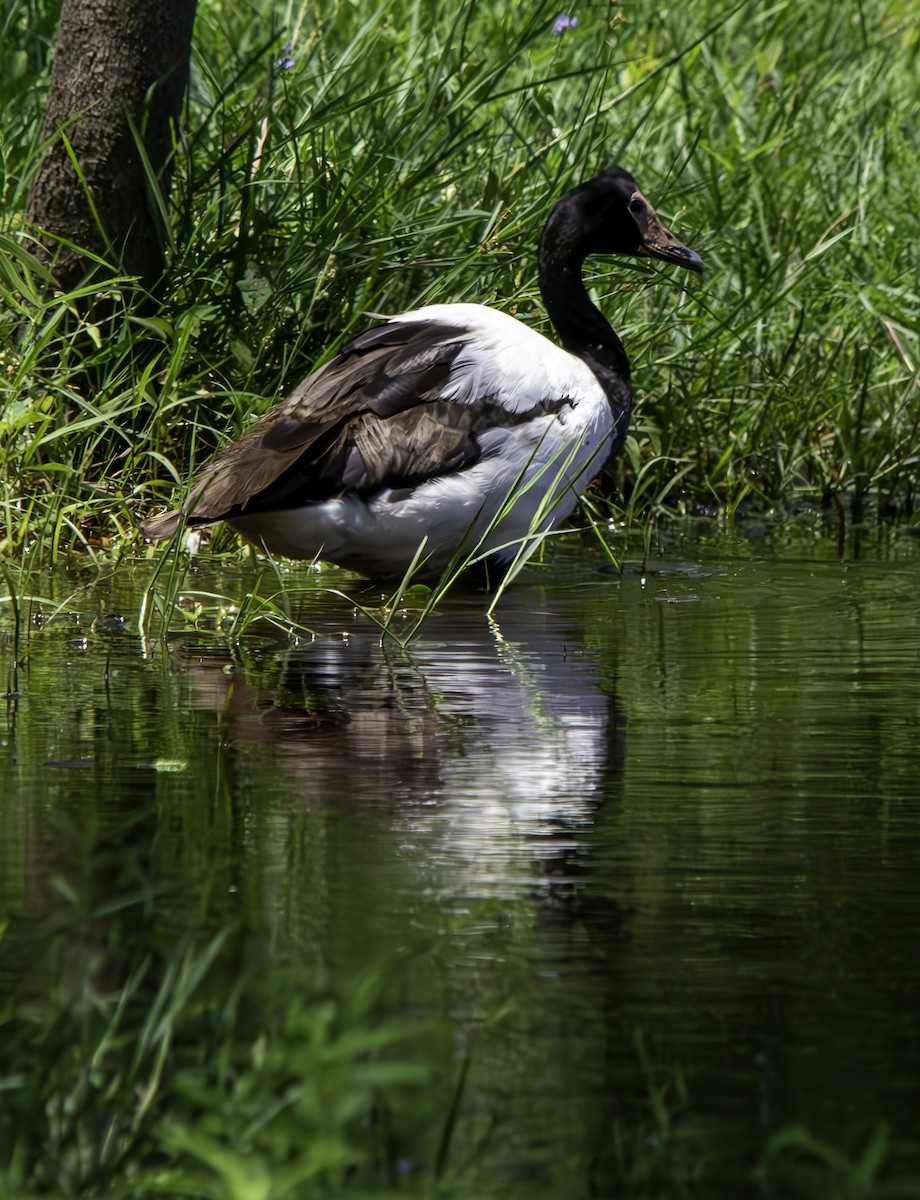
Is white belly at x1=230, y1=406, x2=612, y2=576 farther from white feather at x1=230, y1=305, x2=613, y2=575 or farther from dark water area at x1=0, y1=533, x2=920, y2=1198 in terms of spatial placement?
dark water area at x1=0, y1=533, x2=920, y2=1198

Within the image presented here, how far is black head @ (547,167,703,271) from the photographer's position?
605cm

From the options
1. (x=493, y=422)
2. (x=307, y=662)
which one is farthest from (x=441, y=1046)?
(x=493, y=422)

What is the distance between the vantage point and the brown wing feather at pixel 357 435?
17.0 feet

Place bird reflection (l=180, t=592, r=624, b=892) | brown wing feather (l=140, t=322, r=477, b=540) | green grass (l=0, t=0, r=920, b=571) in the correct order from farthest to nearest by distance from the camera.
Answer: green grass (l=0, t=0, r=920, b=571), brown wing feather (l=140, t=322, r=477, b=540), bird reflection (l=180, t=592, r=624, b=892)

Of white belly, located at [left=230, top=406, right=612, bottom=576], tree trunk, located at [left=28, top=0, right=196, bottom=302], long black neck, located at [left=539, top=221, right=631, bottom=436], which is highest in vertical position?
tree trunk, located at [left=28, top=0, right=196, bottom=302]

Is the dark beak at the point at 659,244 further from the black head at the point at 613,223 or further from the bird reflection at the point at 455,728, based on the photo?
the bird reflection at the point at 455,728

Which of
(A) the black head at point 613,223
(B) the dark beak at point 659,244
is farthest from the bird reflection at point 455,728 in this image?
(B) the dark beak at point 659,244

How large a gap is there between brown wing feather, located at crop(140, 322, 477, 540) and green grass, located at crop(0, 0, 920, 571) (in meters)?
0.22

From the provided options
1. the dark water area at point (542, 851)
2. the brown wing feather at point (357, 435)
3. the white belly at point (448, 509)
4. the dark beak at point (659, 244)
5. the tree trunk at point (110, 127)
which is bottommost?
the dark water area at point (542, 851)

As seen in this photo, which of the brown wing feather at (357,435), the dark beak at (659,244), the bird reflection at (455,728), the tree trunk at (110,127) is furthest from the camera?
the dark beak at (659,244)

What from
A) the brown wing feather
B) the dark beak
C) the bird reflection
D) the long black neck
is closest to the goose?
the brown wing feather

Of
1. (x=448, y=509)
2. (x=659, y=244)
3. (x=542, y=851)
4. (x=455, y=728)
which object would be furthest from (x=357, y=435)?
(x=542, y=851)

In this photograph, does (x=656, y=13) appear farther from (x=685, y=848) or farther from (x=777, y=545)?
(x=685, y=848)

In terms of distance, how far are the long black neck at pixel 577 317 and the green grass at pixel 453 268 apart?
183mm
